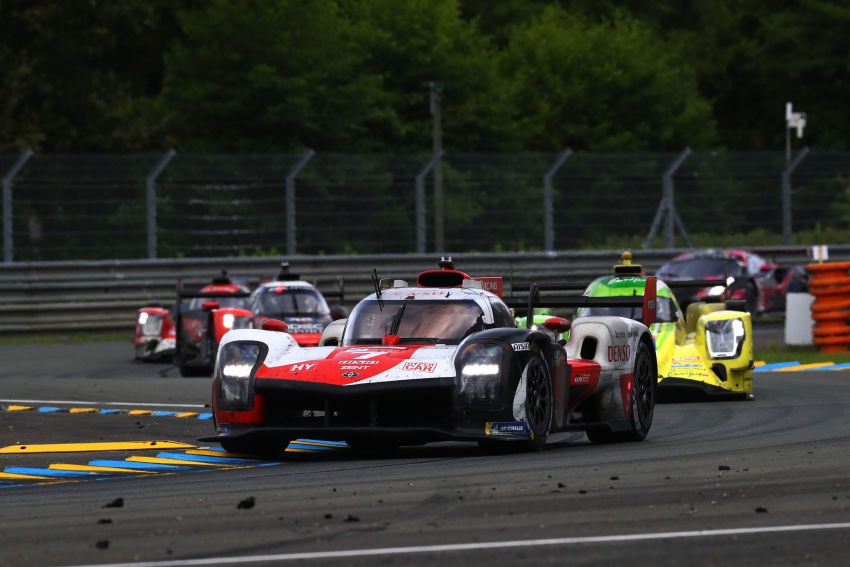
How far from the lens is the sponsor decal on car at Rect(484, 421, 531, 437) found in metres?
11.0

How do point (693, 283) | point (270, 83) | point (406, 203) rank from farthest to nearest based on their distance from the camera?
1. point (270, 83)
2. point (406, 203)
3. point (693, 283)

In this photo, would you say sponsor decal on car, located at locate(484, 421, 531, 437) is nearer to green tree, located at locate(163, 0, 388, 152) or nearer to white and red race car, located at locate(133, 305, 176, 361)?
white and red race car, located at locate(133, 305, 176, 361)

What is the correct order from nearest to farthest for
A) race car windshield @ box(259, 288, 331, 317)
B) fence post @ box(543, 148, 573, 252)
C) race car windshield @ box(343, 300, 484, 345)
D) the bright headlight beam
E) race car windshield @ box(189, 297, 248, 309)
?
1. the bright headlight beam
2. race car windshield @ box(343, 300, 484, 345)
3. race car windshield @ box(259, 288, 331, 317)
4. race car windshield @ box(189, 297, 248, 309)
5. fence post @ box(543, 148, 573, 252)

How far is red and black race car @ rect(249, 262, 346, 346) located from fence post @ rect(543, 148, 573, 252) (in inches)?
344

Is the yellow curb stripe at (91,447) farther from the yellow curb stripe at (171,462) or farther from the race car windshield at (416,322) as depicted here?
the race car windshield at (416,322)

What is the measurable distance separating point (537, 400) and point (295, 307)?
11500mm

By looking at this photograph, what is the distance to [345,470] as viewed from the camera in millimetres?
10469

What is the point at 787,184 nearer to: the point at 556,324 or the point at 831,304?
the point at 831,304

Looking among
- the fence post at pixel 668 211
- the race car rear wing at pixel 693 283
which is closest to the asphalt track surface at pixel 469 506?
the race car rear wing at pixel 693 283

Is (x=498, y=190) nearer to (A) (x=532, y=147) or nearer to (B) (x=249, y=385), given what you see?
(B) (x=249, y=385)

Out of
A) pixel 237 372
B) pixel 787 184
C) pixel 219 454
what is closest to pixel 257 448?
pixel 219 454

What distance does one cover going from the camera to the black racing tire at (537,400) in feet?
37.0

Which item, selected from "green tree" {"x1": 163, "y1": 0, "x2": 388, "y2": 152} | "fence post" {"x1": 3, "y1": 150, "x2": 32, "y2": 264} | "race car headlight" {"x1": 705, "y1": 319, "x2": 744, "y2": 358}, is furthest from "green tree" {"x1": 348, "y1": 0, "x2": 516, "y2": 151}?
"race car headlight" {"x1": 705, "y1": 319, "x2": 744, "y2": 358}

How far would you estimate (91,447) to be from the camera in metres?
12.4
